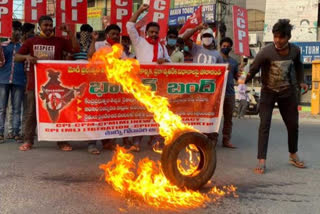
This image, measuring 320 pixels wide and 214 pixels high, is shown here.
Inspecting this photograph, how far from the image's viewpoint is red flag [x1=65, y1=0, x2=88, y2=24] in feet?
27.1

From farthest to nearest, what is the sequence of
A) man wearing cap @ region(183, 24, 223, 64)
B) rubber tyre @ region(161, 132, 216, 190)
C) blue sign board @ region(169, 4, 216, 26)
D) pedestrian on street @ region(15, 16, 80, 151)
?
blue sign board @ region(169, 4, 216, 26)
man wearing cap @ region(183, 24, 223, 64)
pedestrian on street @ region(15, 16, 80, 151)
rubber tyre @ region(161, 132, 216, 190)

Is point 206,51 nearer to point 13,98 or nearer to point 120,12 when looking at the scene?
point 120,12

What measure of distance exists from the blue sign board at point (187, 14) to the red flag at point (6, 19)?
21.4 m

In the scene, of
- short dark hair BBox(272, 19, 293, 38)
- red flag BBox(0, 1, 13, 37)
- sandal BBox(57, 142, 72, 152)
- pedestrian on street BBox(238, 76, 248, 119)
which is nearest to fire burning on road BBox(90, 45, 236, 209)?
sandal BBox(57, 142, 72, 152)

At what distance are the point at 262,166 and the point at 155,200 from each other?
1.93 meters

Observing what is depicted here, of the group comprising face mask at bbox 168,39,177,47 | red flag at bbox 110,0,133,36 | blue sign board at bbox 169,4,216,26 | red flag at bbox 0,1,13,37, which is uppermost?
blue sign board at bbox 169,4,216,26

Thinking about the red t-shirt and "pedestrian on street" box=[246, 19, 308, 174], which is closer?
"pedestrian on street" box=[246, 19, 308, 174]

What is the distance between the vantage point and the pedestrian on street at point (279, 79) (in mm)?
4836

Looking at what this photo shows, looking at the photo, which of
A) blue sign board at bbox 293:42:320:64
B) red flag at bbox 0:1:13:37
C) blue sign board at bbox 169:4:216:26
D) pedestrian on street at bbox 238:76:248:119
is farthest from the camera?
blue sign board at bbox 169:4:216:26

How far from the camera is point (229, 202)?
3.61 meters

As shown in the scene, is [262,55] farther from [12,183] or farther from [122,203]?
[12,183]

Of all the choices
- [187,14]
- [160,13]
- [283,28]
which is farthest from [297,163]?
[187,14]

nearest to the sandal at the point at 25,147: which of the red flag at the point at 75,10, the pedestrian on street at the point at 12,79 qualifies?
the pedestrian on street at the point at 12,79

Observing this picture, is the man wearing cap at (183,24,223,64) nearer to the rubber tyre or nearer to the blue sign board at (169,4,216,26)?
the rubber tyre
